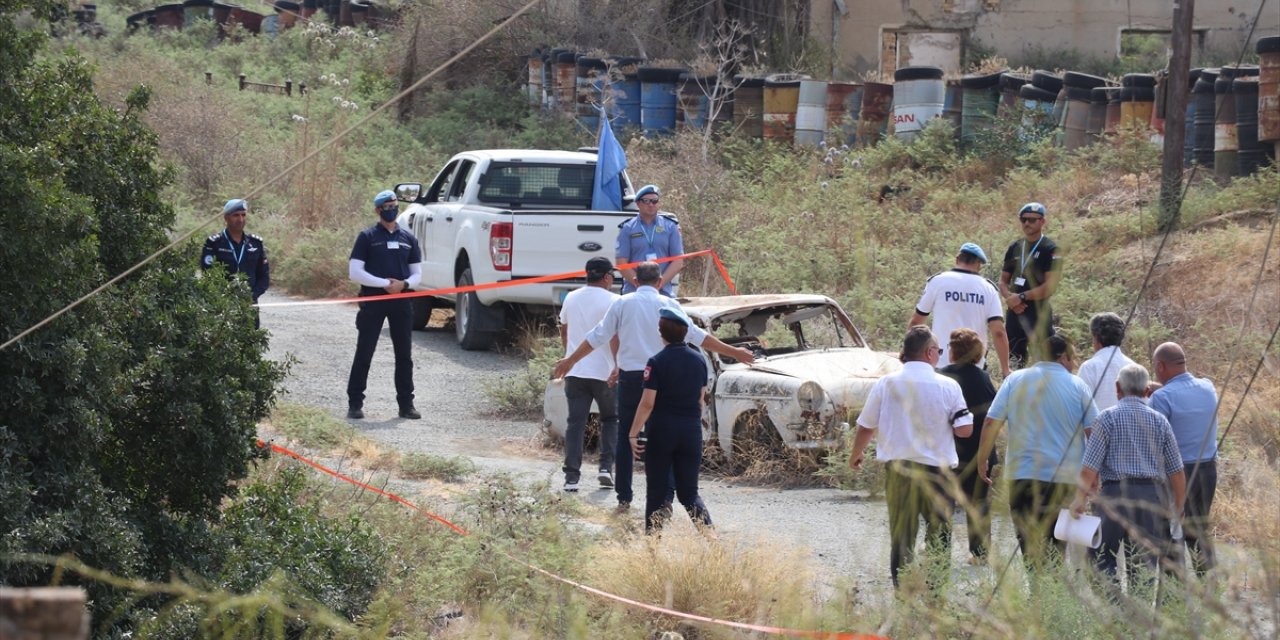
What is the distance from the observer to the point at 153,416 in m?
6.74

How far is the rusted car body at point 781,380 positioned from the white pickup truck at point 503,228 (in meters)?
3.18

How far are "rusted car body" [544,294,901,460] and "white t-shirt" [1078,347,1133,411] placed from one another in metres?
2.41

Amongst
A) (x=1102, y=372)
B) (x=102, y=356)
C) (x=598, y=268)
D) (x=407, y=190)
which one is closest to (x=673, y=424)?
(x=598, y=268)

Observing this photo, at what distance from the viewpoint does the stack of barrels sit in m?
15.8

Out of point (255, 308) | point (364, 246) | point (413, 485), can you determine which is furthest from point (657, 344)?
point (364, 246)

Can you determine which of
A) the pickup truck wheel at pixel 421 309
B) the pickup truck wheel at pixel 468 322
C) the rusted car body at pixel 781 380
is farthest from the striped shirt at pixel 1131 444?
the pickup truck wheel at pixel 421 309

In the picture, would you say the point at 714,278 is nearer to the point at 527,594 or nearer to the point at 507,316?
the point at 507,316

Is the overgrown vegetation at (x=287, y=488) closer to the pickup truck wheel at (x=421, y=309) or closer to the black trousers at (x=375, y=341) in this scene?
the black trousers at (x=375, y=341)

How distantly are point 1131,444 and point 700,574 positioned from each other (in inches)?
77.7

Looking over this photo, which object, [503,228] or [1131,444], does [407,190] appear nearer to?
[503,228]

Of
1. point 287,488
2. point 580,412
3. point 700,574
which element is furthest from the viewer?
point 580,412

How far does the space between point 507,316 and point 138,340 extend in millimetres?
8760

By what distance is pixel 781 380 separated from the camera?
9.88m

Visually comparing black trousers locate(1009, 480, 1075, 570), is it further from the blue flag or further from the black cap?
the blue flag
